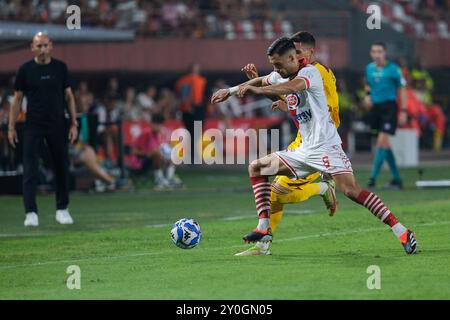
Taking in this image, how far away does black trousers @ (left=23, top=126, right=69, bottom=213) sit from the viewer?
1645 centimetres

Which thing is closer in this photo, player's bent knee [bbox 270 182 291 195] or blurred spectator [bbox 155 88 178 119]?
player's bent knee [bbox 270 182 291 195]

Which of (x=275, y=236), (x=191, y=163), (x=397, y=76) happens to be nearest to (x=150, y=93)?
(x=191, y=163)

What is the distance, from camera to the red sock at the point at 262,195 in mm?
12391

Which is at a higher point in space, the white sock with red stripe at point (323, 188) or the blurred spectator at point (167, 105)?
the blurred spectator at point (167, 105)

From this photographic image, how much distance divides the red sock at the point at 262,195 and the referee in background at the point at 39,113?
4.76m

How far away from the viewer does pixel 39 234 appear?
15.5 m

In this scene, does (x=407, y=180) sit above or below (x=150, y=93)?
below

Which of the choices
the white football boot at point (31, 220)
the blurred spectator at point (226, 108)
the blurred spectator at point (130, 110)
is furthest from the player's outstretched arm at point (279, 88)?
the blurred spectator at point (226, 108)

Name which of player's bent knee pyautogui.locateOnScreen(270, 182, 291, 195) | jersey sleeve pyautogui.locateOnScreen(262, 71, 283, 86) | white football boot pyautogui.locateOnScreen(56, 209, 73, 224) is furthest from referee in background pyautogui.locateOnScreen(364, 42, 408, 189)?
jersey sleeve pyautogui.locateOnScreen(262, 71, 283, 86)

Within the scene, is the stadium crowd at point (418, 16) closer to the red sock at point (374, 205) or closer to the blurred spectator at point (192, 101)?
the blurred spectator at point (192, 101)

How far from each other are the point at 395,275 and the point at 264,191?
217 cm

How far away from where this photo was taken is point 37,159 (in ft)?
54.4

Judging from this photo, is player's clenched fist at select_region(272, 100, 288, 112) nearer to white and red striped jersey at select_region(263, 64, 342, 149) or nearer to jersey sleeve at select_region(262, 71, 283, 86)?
jersey sleeve at select_region(262, 71, 283, 86)
